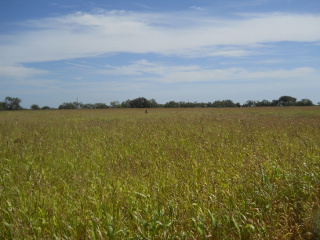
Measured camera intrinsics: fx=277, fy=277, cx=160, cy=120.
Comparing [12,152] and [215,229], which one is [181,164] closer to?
[215,229]

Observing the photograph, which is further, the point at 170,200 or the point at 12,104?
the point at 12,104

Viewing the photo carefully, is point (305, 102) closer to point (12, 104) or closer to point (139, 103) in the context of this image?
point (139, 103)

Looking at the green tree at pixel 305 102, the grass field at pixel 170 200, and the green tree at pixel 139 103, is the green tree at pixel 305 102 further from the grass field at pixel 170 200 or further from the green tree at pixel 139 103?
the grass field at pixel 170 200

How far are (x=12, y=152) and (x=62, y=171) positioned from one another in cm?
253

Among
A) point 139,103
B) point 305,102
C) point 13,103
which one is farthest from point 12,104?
point 305,102

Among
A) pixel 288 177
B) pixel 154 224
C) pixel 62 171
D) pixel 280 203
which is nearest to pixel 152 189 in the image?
pixel 154 224

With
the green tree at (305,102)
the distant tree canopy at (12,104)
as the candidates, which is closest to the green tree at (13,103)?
the distant tree canopy at (12,104)

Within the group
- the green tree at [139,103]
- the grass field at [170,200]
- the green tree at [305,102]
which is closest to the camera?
the grass field at [170,200]

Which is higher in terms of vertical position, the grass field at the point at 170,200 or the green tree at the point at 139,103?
the green tree at the point at 139,103

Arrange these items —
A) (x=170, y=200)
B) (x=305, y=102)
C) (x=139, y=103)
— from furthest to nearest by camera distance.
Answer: (x=139, y=103), (x=305, y=102), (x=170, y=200)

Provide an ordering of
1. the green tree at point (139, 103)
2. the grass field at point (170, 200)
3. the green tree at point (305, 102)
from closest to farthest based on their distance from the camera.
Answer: the grass field at point (170, 200) < the green tree at point (305, 102) < the green tree at point (139, 103)

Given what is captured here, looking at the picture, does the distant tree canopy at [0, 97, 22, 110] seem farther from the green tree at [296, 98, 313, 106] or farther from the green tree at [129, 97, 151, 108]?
the green tree at [296, 98, 313, 106]

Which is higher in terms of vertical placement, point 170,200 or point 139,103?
point 139,103

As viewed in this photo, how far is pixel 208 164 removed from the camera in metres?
5.61
